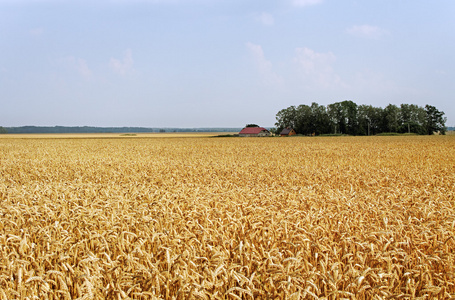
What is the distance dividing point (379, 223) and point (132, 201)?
407 cm

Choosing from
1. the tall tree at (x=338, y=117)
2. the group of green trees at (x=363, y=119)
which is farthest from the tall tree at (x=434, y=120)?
the tall tree at (x=338, y=117)

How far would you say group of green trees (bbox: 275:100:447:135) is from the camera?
110 m

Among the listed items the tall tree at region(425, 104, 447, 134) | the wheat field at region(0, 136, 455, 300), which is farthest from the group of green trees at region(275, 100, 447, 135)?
the wheat field at region(0, 136, 455, 300)

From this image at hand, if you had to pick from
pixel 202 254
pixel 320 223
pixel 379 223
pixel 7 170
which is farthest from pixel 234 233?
pixel 7 170

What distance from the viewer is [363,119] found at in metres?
114

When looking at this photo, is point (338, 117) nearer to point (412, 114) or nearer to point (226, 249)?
point (412, 114)

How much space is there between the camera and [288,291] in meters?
2.69

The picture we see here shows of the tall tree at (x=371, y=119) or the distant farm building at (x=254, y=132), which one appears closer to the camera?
the distant farm building at (x=254, y=132)

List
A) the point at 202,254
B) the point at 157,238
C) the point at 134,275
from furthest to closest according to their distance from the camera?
the point at 157,238 → the point at 202,254 → the point at 134,275

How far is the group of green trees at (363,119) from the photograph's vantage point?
10981 cm

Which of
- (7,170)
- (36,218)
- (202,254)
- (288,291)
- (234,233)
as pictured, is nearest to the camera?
(288,291)

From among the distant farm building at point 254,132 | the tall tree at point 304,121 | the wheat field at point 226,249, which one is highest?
the tall tree at point 304,121

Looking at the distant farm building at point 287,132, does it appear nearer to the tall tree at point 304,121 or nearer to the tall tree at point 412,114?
the tall tree at point 304,121

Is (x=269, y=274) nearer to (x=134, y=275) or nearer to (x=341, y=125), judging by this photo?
(x=134, y=275)
